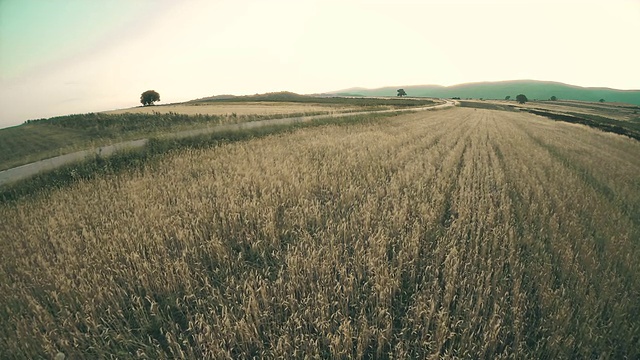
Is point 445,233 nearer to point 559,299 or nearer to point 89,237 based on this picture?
point 559,299

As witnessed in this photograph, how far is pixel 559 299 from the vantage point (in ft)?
9.40

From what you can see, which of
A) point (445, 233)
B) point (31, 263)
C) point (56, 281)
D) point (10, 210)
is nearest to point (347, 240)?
point (445, 233)

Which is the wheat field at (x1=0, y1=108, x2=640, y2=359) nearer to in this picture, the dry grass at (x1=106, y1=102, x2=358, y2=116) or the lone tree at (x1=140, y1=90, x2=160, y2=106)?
the dry grass at (x1=106, y1=102, x2=358, y2=116)

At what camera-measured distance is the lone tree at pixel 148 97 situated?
100438mm

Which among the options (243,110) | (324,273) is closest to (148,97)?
(243,110)

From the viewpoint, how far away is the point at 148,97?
10056 cm

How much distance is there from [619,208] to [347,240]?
19.4ft

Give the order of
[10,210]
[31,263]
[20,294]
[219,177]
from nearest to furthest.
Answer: [20,294] → [31,263] → [10,210] → [219,177]

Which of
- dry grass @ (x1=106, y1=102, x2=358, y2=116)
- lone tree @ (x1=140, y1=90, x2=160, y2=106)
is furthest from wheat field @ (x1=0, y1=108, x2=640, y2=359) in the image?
lone tree @ (x1=140, y1=90, x2=160, y2=106)

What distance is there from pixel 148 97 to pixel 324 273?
393 ft

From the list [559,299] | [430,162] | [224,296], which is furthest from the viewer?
[430,162]

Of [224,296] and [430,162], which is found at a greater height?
[430,162]

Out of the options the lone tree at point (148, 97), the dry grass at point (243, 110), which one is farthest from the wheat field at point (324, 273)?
the lone tree at point (148, 97)

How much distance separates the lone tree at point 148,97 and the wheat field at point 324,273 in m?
113
